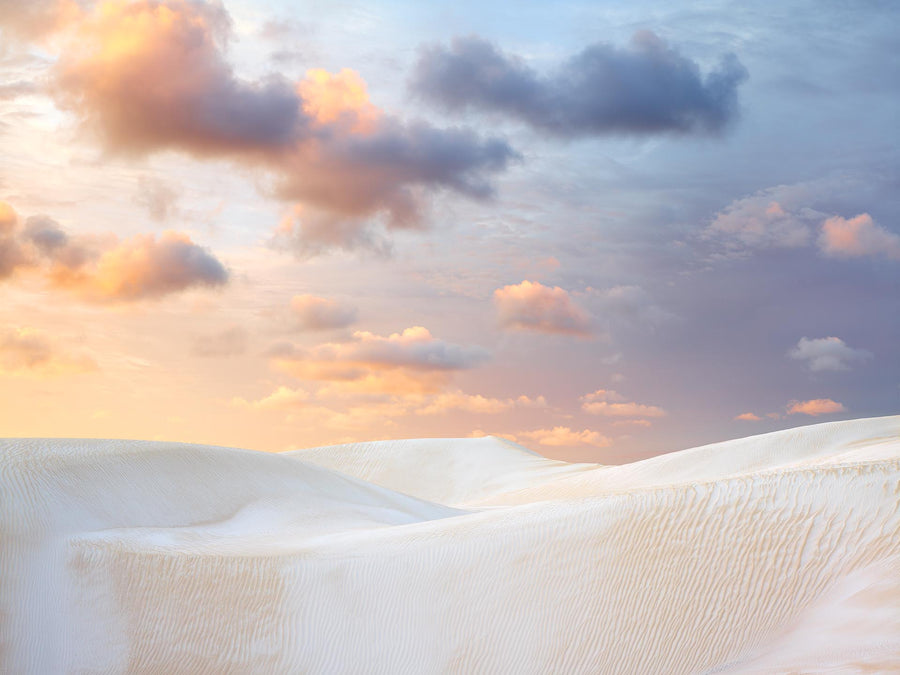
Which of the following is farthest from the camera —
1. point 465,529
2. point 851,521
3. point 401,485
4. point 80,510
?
point 401,485

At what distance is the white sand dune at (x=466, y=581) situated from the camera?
6.55m

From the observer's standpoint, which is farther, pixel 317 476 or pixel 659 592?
pixel 317 476

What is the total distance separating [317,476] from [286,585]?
8036mm

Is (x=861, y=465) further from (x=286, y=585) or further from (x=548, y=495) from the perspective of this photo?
(x=548, y=495)

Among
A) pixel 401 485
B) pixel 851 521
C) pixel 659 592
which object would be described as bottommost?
pixel 401 485

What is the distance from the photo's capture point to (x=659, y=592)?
707 cm

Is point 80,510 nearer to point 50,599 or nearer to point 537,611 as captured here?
point 50,599

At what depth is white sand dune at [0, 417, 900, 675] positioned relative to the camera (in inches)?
258

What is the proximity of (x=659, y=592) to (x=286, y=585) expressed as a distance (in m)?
4.52

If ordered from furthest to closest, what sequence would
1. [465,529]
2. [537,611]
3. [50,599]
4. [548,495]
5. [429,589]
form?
[548,495]
[50,599]
[465,529]
[429,589]
[537,611]

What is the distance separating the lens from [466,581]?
8211 millimetres

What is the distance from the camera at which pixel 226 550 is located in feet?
35.4

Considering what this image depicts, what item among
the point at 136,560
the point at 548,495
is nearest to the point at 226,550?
the point at 136,560

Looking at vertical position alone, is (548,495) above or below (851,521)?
below
